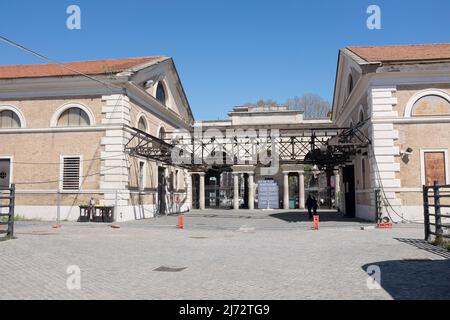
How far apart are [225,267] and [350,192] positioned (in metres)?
19.2

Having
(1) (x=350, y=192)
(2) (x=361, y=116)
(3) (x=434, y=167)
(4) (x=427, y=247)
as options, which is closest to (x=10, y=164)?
(2) (x=361, y=116)

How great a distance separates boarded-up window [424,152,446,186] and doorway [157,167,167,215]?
16735 mm

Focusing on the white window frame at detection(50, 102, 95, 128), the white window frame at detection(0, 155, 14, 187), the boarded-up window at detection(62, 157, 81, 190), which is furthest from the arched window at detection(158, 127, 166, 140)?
the white window frame at detection(0, 155, 14, 187)

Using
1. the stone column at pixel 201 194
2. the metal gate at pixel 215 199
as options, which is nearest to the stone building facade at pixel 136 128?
the stone column at pixel 201 194

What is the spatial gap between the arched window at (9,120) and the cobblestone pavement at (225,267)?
1139 cm

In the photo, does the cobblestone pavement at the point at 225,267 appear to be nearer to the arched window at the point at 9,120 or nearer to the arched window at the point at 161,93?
the arched window at the point at 9,120

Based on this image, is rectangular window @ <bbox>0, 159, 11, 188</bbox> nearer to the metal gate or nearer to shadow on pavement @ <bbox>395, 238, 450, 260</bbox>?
shadow on pavement @ <bbox>395, 238, 450, 260</bbox>

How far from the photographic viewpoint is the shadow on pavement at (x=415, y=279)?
6.02 meters

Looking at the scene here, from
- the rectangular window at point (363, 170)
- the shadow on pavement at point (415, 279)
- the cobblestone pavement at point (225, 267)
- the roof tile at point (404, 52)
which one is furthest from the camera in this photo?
the rectangular window at point (363, 170)

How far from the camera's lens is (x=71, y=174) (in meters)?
21.6

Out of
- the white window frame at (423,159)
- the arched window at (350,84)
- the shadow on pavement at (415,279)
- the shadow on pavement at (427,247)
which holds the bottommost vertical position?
the shadow on pavement at (427,247)
